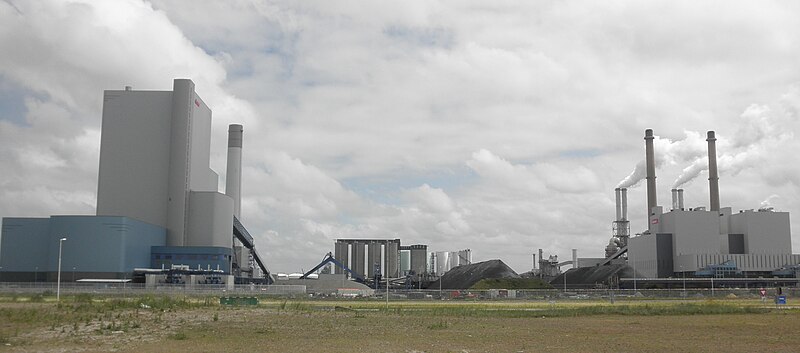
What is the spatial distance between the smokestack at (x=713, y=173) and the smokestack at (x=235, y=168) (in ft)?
348

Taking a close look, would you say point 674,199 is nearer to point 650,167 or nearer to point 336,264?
point 650,167

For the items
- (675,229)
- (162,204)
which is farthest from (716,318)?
(675,229)

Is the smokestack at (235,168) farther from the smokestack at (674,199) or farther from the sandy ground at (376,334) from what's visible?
the sandy ground at (376,334)

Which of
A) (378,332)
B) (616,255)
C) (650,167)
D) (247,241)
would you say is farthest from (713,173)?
(378,332)

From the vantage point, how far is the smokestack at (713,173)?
16525 centimetres

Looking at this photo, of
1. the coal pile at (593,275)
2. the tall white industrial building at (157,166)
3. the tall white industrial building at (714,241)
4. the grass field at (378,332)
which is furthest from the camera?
the coal pile at (593,275)

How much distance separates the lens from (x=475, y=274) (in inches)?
6924

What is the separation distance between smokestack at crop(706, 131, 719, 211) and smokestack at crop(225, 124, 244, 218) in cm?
10617

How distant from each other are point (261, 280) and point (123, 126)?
46.9 meters

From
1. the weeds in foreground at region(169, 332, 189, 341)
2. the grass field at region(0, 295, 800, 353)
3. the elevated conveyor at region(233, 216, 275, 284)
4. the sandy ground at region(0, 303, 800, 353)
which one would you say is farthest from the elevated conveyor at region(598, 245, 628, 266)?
the weeds in foreground at region(169, 332, 189, 341)

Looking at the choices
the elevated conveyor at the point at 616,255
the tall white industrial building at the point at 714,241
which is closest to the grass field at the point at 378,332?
A: the tall white industrial building at the point at 714,241

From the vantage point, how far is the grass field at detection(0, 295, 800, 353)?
30.5 metres

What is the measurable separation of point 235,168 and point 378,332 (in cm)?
13740

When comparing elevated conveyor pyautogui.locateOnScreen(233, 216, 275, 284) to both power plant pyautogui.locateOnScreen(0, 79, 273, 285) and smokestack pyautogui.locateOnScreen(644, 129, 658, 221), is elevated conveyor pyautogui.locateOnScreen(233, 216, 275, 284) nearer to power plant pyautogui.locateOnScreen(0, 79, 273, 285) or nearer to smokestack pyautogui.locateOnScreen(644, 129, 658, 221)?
power plant pyautogui.locateOnScreen(0, 79, 273, 285)
